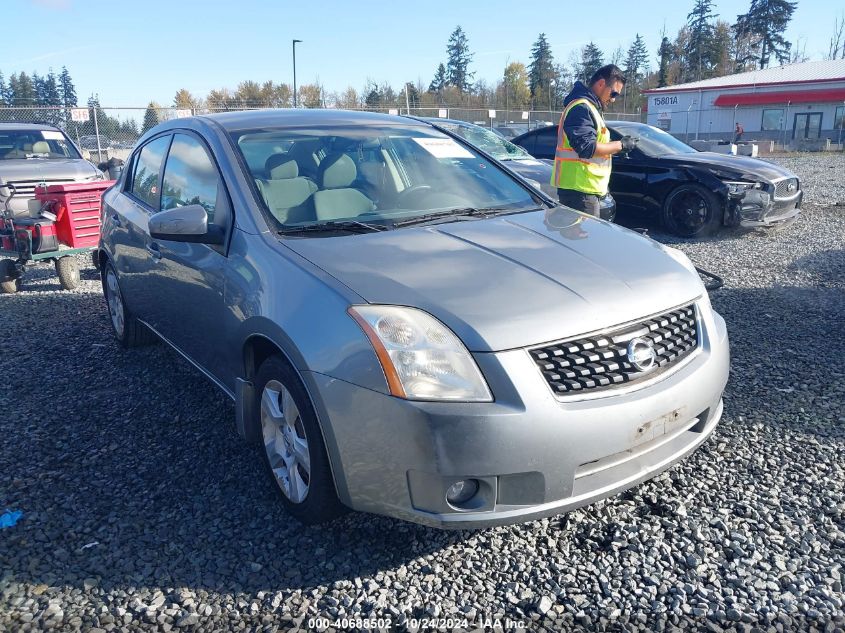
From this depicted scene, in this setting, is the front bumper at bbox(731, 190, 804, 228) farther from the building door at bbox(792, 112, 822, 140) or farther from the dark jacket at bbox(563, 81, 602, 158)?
the building door at bbox(792, 112, 822, 140)

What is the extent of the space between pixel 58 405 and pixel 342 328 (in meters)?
2.66

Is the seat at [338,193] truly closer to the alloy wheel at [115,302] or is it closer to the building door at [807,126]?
the alloy wheel at [115,302]

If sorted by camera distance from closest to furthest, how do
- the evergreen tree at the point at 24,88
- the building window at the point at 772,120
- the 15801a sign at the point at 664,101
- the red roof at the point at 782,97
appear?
the red roof at the point at 782,97
the building window at the point at 772,120
the 15801a sign at the point at 664,101
the evergreen tree at the point at 24,88

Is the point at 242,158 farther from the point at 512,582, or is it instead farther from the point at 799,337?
the point at 799,337

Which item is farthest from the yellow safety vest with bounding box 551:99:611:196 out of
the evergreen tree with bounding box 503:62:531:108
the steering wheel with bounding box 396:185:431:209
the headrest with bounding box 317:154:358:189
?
the evergreen tree with bounding box 503:62:531:108

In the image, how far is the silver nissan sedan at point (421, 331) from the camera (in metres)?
2.23

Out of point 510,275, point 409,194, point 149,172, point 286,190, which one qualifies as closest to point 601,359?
point 510,275

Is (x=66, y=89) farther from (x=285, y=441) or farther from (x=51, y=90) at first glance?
(x=285, y=441)

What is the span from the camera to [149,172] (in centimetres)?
449

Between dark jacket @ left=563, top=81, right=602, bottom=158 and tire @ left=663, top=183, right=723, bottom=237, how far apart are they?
3907 mm

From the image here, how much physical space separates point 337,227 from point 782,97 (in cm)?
4873

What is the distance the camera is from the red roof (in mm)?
41500

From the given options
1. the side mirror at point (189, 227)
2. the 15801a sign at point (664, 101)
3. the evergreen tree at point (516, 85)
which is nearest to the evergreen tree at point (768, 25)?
the evergreen tree at point (516, 85)

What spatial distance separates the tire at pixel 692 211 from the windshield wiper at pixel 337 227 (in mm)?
7126
